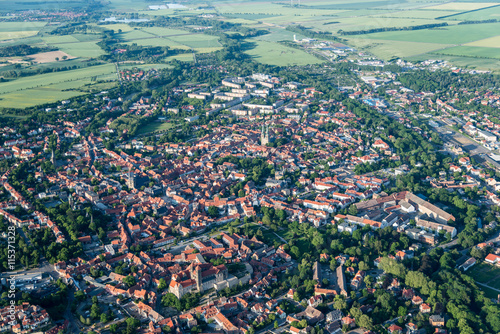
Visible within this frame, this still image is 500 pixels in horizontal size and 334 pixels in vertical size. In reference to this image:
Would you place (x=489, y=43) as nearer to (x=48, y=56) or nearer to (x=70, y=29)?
(x=48, y=56)

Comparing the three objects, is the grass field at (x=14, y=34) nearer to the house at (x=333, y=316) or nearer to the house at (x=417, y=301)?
the house at (x=333, y=316)

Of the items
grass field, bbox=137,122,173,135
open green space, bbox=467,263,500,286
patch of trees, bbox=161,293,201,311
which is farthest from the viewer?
grass field, bbox=137,122,173,135

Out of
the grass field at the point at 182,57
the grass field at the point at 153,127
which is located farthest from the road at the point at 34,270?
the grass field at the point at 182,57

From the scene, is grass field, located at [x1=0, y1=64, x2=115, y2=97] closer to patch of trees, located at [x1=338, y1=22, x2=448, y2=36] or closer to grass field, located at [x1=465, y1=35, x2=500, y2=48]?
patch of trees, located at [x1=338, y1=22, x2=448, y2=36]

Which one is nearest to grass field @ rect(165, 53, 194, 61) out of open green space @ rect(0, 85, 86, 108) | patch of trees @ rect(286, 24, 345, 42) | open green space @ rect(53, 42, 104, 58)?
open green space @ rect(53, 42, 104, 58)

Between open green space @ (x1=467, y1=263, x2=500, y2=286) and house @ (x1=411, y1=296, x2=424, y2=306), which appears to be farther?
open green space @ (x1=467, y1=263, x2=500, y2=286)

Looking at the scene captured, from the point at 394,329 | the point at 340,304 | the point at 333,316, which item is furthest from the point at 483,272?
the point at 333,316
